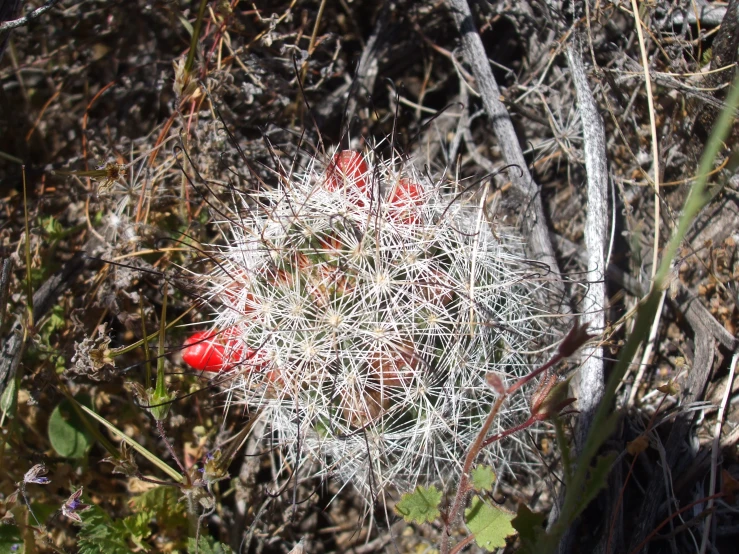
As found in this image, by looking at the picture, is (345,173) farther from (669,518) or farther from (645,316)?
(669,518)

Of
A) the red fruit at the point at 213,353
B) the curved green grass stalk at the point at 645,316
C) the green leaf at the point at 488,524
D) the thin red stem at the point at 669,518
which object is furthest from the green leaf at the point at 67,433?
the thin red stem at the point at 669,518

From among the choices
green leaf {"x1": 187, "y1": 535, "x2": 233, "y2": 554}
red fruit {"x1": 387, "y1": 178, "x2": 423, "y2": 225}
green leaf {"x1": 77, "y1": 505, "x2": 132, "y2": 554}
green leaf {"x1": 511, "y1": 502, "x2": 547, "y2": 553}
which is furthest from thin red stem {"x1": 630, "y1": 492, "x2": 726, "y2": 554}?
green leaf {"x1": 77, "y1": 505, "x2": 132, "y2": 554}

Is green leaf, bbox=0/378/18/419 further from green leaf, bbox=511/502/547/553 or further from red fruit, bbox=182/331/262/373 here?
green leaf, bbox=511/502/547/553

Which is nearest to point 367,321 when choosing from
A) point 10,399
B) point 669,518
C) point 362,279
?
point 362,279

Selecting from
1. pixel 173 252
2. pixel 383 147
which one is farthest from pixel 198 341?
pixel 383 147

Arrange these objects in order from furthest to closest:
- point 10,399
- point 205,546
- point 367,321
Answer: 1. point 10,399
2. point 205,546
3. point 367,321

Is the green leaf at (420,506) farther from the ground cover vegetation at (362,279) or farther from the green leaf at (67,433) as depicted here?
the green leaf at (67,433)
